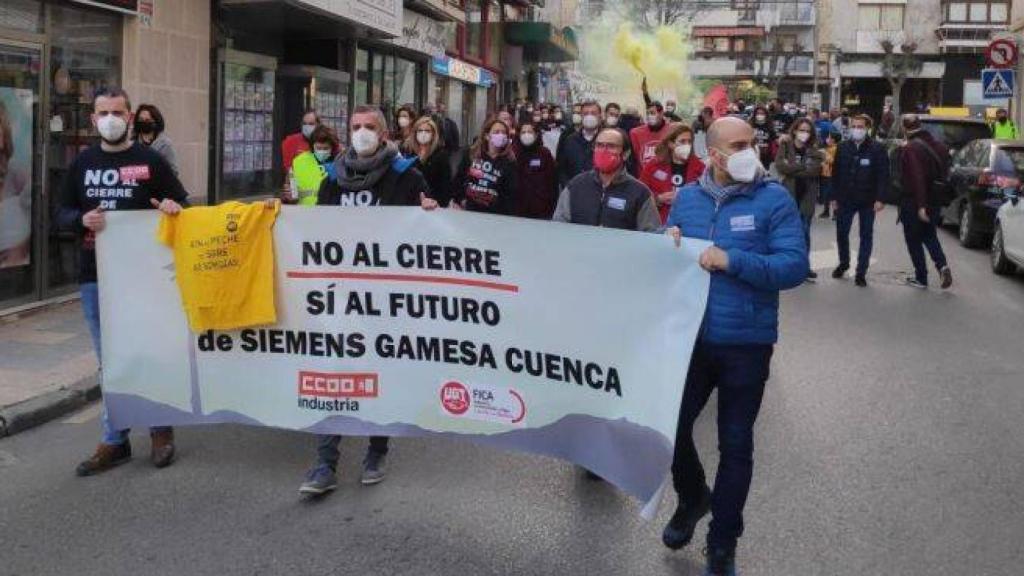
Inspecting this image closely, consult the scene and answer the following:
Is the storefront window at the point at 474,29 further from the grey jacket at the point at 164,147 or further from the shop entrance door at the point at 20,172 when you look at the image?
the grey jacket at the point at 164,147

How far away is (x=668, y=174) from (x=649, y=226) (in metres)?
2.70

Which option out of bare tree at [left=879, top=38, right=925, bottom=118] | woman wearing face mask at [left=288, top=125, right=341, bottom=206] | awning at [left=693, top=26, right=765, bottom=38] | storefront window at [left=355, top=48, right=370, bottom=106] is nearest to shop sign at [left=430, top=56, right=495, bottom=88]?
storefront window at [left=355, top=48, right=370, bottom=106]

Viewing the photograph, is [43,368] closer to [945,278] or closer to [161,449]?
[161,449]

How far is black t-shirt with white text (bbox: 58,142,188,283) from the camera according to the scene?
5484 millimetres

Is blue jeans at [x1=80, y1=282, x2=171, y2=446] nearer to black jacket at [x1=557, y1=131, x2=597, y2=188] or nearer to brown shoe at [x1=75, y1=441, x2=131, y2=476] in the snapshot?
brown shoe at [x1=75, y1=441, x2=131, y2=476]

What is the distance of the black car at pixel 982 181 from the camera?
47.7ft

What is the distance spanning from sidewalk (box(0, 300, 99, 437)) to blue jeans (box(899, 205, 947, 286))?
8.52 m

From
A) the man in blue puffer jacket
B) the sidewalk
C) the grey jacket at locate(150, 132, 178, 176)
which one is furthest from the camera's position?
the grey jacket at locate(150, 132, 178, 176)

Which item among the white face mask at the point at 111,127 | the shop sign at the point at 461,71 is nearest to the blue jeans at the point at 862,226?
the white face mask at the point at 111,127

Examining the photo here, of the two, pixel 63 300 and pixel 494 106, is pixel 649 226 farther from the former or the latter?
pixel 494 106

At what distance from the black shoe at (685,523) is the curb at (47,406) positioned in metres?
4.02

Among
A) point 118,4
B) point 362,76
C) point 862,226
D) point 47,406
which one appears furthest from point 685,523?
point 362,76

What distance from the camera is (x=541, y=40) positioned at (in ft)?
121

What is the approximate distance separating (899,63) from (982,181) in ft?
176
